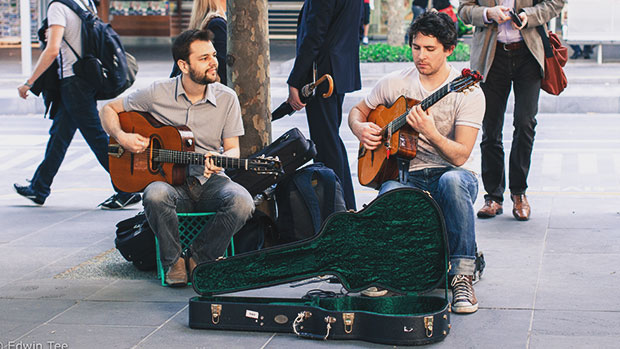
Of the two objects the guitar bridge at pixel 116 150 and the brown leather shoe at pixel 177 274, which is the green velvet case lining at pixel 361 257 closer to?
the brown leather shoe at pixel 177 274

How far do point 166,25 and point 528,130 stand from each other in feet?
65.8

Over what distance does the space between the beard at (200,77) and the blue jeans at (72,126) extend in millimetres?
2237

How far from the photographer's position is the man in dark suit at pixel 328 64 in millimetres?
5906

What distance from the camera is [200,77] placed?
5102 mm

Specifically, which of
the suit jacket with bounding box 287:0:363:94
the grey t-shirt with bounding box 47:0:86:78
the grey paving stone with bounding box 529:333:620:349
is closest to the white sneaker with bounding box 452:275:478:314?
the grey paving stone with bounding box 529:333:620:349

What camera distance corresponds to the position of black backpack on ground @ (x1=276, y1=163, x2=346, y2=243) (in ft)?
17.1

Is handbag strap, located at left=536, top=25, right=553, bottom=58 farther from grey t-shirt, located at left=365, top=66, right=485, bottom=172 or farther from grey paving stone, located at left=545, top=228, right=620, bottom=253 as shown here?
grey t-shirt, located at left=365, top=66, right=485, bottom=172

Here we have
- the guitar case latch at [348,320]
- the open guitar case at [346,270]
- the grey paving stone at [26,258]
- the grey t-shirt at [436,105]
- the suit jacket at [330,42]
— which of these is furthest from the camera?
the suit jacket at [330,42]

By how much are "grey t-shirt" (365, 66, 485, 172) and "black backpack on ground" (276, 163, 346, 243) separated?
20.3 inches

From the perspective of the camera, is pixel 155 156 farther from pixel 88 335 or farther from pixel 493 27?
pixel 493 27

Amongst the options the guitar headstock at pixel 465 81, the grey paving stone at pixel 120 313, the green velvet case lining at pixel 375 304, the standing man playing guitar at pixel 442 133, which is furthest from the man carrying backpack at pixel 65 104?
the guitar headstock at pixel 465 81

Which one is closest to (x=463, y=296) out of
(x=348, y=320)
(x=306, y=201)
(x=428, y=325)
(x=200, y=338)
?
(x=428, y=325)

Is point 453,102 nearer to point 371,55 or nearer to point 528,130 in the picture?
point 528,130

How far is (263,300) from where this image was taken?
14.2 ft
